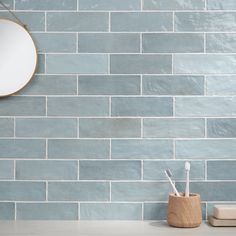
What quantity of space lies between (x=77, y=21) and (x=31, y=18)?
0.58 ft

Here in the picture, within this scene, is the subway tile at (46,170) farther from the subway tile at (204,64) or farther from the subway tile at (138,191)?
the subway tile at (204,64)

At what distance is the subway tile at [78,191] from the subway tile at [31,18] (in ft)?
1.99

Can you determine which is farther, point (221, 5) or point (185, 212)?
point (221, 5)

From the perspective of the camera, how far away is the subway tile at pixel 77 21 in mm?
1773

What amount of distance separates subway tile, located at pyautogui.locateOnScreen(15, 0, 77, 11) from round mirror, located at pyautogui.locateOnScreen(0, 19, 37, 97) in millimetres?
91

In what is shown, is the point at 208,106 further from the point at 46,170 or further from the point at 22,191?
the point at 22,191

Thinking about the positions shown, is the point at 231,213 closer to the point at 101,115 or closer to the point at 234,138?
the point at 234,138

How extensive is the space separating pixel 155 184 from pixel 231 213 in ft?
0.98

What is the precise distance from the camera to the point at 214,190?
1.77m

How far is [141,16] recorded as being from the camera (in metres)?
1.77

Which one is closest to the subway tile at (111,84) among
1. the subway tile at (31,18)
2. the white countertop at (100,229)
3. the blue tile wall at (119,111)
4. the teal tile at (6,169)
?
the blue tile wall at (119,111)

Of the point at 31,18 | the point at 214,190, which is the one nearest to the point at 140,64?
the point at 31,18

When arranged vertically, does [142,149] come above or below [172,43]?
below

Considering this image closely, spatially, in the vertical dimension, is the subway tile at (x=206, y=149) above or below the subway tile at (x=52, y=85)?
below
